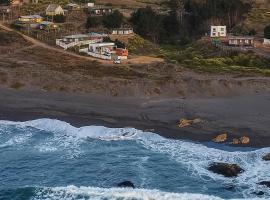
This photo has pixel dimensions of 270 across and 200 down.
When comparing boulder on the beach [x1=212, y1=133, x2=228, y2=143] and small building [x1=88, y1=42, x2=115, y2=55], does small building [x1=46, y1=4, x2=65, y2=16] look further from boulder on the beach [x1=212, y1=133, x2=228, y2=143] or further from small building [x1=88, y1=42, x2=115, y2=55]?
boulder on the beach [x1=212, y1=133, x2=228, y2=143]

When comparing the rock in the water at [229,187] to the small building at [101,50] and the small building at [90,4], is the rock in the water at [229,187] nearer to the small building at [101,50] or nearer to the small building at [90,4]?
the small building at [101,50]

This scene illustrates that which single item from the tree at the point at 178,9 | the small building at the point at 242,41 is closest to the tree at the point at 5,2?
the tree at the point at 178,9

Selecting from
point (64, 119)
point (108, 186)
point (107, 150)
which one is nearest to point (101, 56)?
point (64, 119)

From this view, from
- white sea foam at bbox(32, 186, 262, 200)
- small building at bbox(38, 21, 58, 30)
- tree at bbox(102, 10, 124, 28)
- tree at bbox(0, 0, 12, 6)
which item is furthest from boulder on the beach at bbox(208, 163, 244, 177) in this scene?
tree at bbox(0, 0, 12, 6)

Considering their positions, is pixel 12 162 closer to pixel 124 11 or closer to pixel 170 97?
pixel 170 97

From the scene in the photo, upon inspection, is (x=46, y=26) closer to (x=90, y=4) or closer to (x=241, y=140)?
(x=90, y=4)

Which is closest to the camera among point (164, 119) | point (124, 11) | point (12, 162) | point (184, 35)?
point (12, 162)
